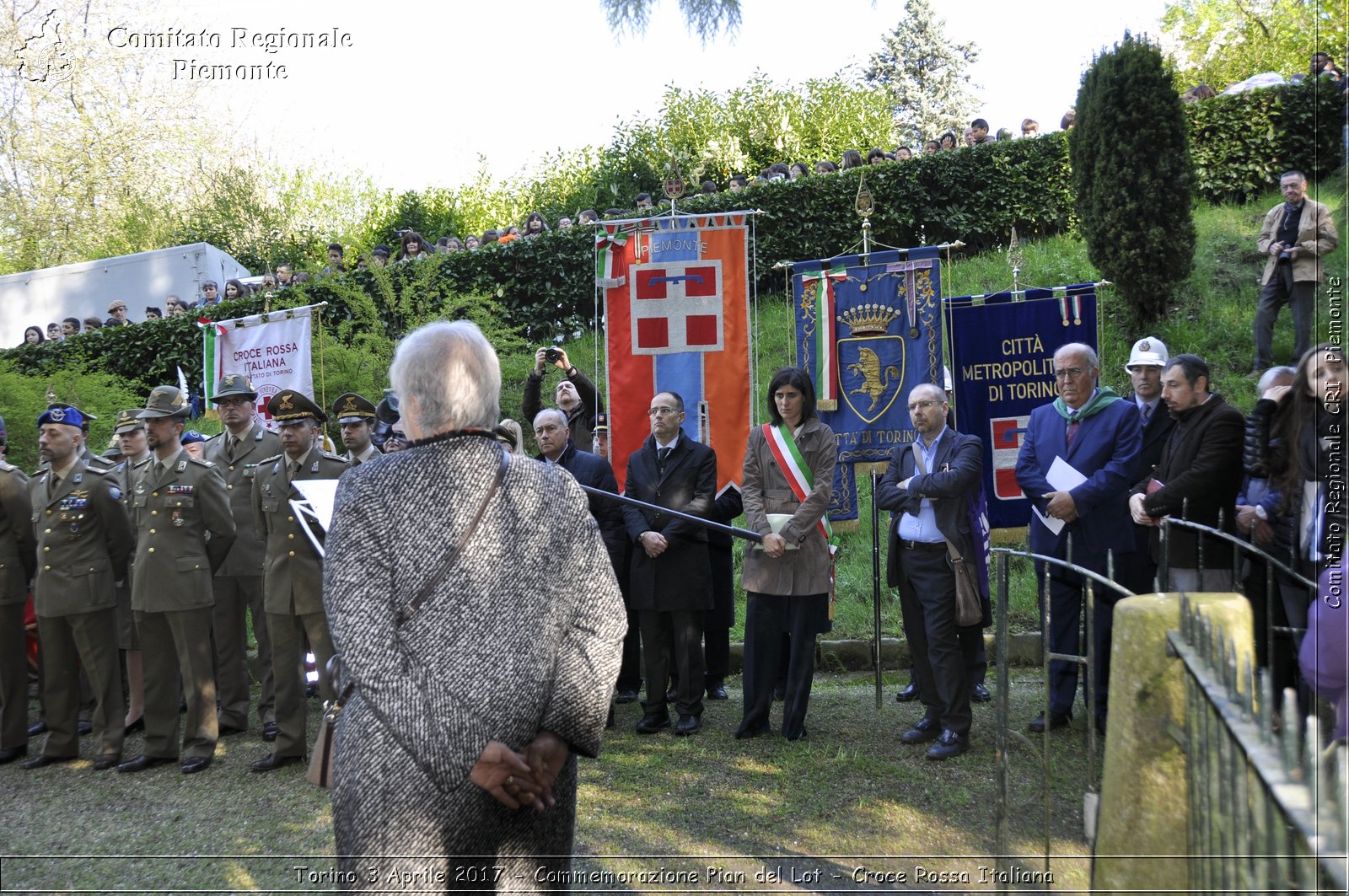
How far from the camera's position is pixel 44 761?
21.6 ft

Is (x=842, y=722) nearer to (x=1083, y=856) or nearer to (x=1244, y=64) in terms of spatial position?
(x=1083, y=856)

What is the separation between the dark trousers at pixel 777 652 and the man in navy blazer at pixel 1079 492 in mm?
1289

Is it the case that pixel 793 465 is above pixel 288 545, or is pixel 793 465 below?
above

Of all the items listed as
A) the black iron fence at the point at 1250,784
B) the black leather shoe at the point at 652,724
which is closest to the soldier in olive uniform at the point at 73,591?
the black leather shoe at the point at 652,724

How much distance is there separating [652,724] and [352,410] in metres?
2.58

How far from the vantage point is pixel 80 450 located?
6.91 meters

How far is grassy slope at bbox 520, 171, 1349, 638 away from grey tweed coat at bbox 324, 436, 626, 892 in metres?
5.60

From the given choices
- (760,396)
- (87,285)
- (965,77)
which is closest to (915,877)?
(760,396)

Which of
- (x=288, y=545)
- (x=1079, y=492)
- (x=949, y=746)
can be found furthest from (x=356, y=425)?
(x=1079, y=492)

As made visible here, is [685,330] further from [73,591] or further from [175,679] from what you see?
[73,591]

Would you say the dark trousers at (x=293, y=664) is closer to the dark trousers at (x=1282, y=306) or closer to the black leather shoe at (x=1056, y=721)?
the black leather shoe at (x=1056, y=721)

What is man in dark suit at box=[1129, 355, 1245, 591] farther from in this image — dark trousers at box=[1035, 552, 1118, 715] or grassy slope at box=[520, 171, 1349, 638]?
grassy slope at box=[520, 171, 1349, 638]

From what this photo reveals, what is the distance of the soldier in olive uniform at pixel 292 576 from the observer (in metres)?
6.17

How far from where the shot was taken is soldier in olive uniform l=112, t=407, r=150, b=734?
23.2ft
